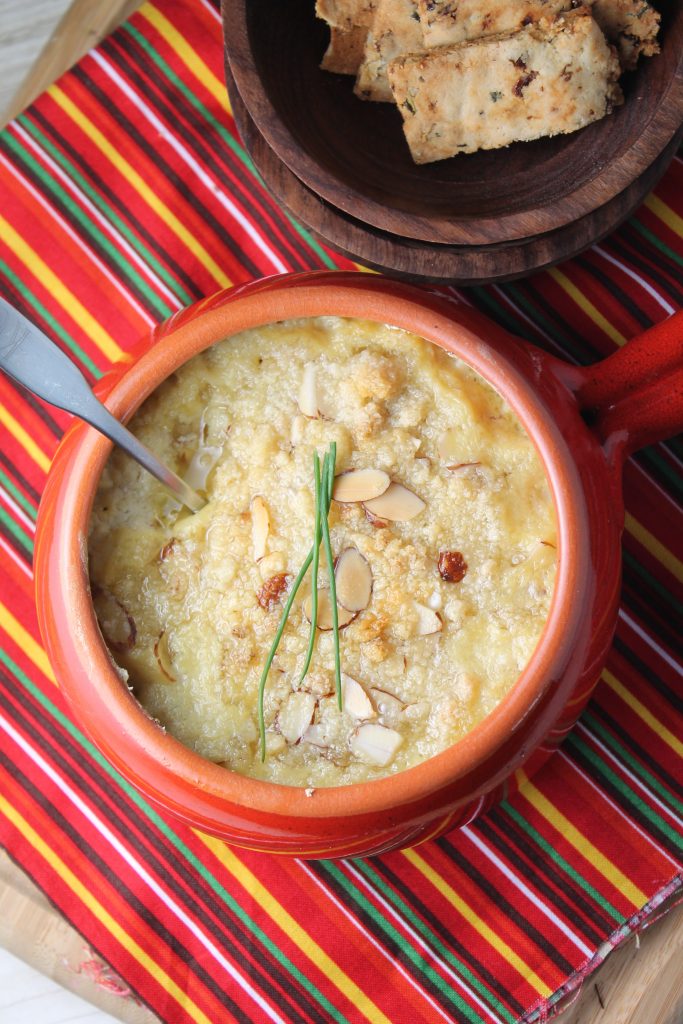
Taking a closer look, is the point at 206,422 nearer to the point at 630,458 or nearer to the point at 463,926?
the point at 630,458

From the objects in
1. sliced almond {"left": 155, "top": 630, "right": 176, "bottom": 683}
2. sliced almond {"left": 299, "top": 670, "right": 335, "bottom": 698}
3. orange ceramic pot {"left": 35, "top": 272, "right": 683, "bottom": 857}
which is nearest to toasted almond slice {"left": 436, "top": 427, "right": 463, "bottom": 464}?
orange ceramic pot {"left": 35, "top": 272, "right": 683, "bottom": 857}

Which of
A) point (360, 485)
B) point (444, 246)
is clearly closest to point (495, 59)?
point (444, 246)

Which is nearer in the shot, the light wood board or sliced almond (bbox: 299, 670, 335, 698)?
sliced almond (bbox: 299, 670, 335, 698)

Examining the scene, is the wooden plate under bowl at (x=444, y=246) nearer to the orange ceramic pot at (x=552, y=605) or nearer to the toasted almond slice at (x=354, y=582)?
the orange ceramic pot at (x=552, y=605)

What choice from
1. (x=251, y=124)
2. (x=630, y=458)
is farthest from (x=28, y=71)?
(x=630, y=458)

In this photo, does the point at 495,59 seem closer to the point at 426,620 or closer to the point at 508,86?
the point at 508,86

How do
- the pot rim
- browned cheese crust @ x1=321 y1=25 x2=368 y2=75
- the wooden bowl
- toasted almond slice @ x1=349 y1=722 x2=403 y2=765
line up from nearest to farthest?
the pot rim
toasted almond slice @ x1=349 y1=722 x2=403 y2=765
the wooden bowl
browned cheese crust @ x1=321 y1=25 x2=368 y2=75

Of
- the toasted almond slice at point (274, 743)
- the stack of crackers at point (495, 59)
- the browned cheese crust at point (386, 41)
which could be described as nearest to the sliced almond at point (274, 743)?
the toasted almond slice at point (274, 743)

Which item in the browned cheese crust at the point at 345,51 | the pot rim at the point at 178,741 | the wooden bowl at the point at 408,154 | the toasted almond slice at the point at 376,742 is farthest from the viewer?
the browned cheese crust at the point at 345,51

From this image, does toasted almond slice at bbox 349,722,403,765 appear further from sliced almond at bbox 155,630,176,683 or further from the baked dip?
sliced almond at bbox 155,630,176,683
